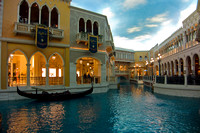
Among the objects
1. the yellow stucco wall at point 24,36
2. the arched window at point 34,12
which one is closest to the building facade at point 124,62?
the yellow stucco wall at point 24,36

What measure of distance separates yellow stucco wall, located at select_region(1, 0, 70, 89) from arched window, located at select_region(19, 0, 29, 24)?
0.40 metres

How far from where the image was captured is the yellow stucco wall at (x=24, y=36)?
32.2 feet

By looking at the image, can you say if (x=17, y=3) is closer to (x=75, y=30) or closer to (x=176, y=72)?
(x=75, y=30)

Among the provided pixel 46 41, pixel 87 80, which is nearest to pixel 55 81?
pixel 87 80

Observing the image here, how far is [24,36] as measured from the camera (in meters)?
10.5

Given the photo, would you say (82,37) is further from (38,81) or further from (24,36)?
(38,81)

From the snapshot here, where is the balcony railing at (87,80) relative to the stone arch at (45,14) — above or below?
below

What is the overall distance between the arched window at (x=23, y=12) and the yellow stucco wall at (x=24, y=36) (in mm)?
398

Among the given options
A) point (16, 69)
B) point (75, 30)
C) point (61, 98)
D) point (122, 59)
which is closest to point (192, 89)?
point (61, 98)

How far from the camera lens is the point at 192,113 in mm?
6672

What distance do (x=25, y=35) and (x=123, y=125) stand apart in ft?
31.0

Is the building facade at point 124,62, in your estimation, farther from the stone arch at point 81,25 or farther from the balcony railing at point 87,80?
the stone arch at point 81,25

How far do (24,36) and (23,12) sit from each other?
7.45 feet

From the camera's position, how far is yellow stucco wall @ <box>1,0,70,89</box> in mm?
9812
